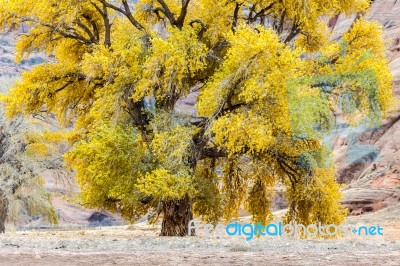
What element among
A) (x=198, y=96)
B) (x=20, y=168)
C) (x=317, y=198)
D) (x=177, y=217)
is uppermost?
(x=198, y=96)

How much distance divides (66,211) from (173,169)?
34.7 m

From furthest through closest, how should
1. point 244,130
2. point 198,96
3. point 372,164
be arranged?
point 372,164 → point 198,96 → point 244,130

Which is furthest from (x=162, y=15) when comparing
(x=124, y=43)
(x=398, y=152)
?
(x=398, y=152)

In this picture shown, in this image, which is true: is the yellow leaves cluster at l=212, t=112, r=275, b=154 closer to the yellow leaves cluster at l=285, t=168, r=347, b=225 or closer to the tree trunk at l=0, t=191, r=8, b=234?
the yellow leaves cluster at l=285, t=168, r=347, b=225

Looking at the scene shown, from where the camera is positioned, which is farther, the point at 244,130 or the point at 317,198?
the point at 317,198

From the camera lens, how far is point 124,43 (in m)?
15.4

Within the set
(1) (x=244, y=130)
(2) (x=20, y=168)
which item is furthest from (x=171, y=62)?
(2) (x=20, y=168)

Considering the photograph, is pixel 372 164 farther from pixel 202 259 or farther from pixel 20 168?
pixel 202 259

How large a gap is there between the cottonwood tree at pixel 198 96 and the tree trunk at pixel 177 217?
0.09ft

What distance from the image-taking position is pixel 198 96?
642 inches

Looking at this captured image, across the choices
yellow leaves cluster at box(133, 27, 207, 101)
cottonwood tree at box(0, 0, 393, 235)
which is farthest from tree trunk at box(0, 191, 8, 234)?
yellow leaves cluster at box(133, 27, 207, 101)

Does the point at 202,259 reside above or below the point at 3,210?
below

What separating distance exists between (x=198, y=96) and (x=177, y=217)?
11.1 feet

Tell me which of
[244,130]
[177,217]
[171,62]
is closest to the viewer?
[244,130]
